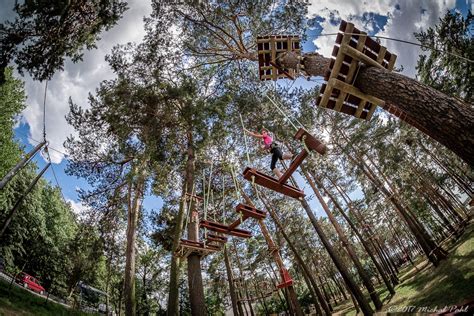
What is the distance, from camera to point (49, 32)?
316 inches

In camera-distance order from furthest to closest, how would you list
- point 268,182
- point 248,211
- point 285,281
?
1. point 285,281
2. point 248,211
3. point 268,182

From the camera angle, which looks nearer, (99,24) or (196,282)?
(196,282)

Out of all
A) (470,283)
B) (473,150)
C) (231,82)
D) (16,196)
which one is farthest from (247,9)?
(16,196)

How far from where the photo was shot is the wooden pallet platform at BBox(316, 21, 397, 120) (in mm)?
4141

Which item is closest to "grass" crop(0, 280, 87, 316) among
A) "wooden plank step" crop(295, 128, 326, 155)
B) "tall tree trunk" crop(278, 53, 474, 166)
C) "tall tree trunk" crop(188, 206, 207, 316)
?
Result: "tall tree trunk" crop(188, 206, 207, 316)

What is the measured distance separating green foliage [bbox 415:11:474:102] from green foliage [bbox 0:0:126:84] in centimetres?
1372

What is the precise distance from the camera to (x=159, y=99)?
35.6 ft

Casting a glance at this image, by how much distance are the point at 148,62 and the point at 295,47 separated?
7.10 m

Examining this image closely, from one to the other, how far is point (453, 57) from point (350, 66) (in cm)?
1242

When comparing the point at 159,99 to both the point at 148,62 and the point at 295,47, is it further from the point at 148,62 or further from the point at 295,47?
the point at 295,47

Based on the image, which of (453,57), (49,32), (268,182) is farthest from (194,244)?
(453,57)

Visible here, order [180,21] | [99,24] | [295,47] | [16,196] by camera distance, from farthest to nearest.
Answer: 1. [16,196]
2. [180,21]
3. [99,24]
4. [295,47]

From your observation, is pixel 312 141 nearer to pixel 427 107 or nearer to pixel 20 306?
pixel 427 107

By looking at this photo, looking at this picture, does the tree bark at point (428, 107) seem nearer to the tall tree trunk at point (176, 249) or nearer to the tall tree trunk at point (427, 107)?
the tall tree trunk at point (427, 107)
